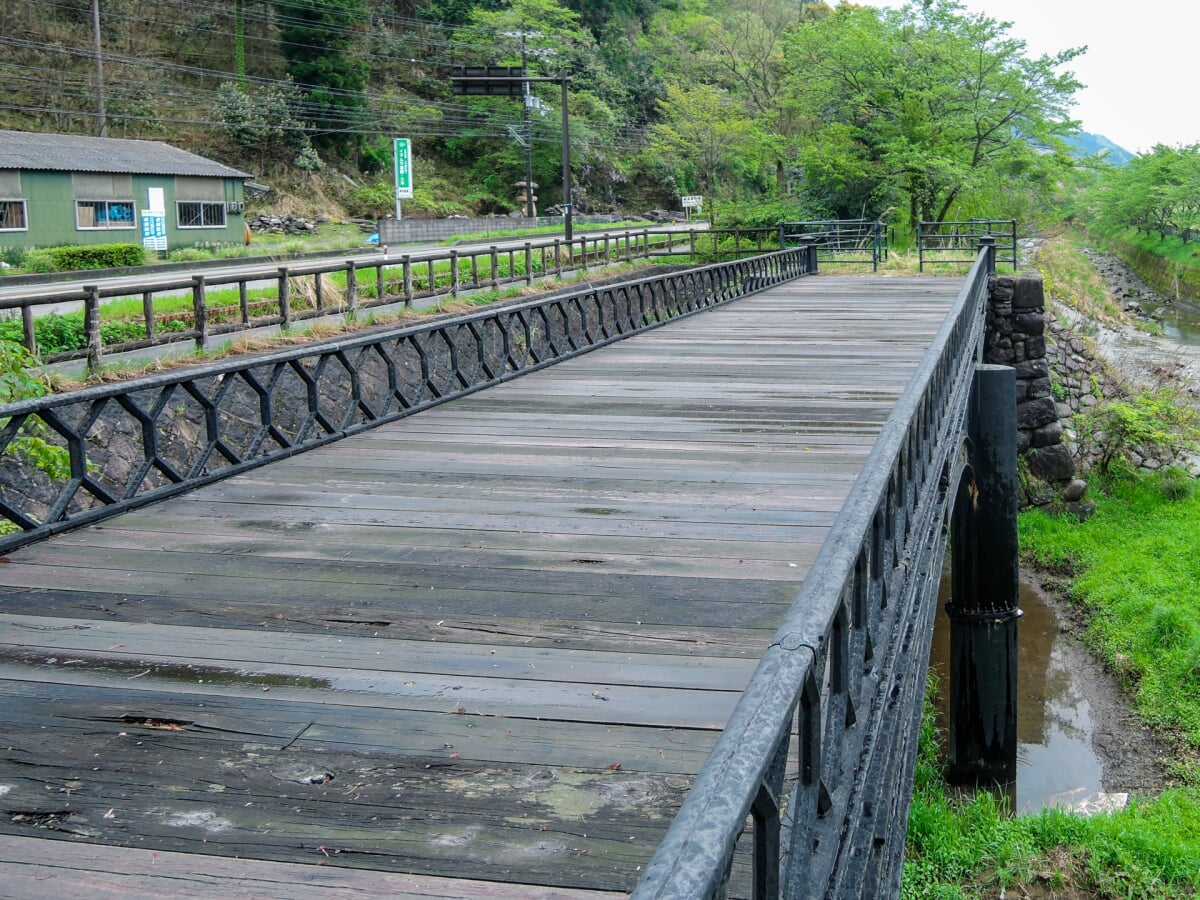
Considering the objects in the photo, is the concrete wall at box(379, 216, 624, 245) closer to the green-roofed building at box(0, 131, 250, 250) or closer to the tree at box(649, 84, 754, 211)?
the green-roofed building at box(0, 131, 250, 250)

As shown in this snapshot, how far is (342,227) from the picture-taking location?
167 feet

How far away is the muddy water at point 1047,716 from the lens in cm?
1212

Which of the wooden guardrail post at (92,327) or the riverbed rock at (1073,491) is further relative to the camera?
the riverbed rock at (1073,491)

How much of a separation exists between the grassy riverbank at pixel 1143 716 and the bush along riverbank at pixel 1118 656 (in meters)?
0.02

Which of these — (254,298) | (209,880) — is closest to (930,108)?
(254,298)

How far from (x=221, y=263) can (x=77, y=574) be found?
29802 millimetres

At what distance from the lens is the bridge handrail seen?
1.72 m

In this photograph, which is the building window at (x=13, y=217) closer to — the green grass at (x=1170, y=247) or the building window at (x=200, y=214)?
the building window at (x=200, y=214)

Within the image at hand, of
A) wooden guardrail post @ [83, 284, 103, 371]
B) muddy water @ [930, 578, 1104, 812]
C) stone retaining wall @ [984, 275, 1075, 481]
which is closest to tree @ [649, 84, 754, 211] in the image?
stone retaining wall @ [984, 275, 1075, 481]

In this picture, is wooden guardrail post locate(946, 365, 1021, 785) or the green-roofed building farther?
the green-roofed building

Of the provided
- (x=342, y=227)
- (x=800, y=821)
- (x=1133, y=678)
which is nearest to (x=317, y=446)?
(x=800, y=821)

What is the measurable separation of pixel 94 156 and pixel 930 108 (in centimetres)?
2574

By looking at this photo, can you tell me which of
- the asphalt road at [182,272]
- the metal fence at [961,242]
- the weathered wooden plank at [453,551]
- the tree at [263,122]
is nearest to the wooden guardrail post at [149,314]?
the asphalt road at [182,272]

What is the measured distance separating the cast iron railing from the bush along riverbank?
559 centimetres
